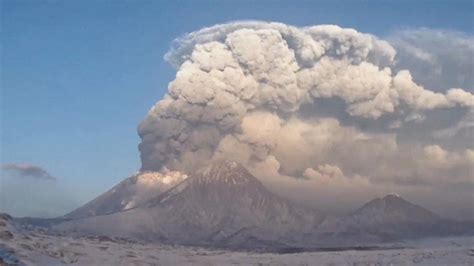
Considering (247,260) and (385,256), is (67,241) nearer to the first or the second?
(247,260)

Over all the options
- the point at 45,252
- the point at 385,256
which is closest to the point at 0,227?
the point at 45,252

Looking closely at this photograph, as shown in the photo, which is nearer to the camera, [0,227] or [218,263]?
[0,227]

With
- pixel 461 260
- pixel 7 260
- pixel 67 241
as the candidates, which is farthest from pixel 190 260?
pixel 461 260

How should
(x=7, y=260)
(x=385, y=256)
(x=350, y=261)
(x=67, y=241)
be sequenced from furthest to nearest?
1. (x=385, y=256)
2. (x=350, y=261)
3. (x=67, y=241)
4. (x=7, y=260)

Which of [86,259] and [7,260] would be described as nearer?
[7,260]

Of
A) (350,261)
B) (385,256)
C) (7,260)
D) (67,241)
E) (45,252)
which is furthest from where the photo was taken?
(385,256)

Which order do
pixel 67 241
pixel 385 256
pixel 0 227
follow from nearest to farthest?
pixel 0 227 < pixel 67 241 < pixel 385 256

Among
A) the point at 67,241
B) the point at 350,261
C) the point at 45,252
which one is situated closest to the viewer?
the point at 45,252

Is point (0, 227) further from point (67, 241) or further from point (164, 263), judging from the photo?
point (164, 263)
